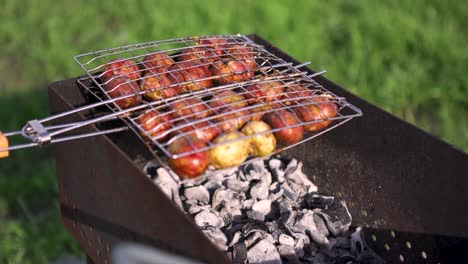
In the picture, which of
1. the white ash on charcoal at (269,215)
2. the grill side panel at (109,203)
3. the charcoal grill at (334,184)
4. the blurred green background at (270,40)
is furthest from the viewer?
the blurred green background at (270,40)

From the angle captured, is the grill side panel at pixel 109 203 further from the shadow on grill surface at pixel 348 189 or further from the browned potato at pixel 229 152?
the browned potato at pixel 229 152

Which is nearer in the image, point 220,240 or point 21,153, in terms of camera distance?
point 220,240

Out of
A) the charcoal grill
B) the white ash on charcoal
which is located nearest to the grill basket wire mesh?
the charcoal grill

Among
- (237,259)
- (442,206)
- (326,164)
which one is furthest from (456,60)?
(237,259)

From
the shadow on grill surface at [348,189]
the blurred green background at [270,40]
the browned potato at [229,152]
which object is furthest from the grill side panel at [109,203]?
the blurred green background at [270,40]

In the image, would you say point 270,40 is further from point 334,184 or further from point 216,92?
point 216,92

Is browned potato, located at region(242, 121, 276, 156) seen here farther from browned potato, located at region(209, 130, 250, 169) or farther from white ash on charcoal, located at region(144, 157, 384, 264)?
white ash on charcoal, located at region(144, 157, 384, 264)

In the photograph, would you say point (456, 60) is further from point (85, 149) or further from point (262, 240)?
point (85, 149)
